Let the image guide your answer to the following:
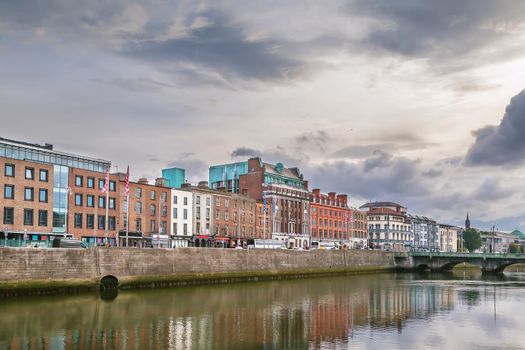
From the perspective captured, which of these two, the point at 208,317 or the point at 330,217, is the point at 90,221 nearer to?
the point at 208,317

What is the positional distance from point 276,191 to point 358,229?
41.4 meters

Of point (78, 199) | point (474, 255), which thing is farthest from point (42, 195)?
point (474, 255)

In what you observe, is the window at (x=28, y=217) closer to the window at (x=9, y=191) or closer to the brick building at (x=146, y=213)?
the window at (x=9, y=191)

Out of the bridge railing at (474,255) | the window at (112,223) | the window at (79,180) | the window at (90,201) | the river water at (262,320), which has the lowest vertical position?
the river water at (262,320)

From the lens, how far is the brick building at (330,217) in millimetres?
134500

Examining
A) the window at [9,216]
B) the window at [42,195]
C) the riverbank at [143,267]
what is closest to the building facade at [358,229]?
the riverbank at [143,267]

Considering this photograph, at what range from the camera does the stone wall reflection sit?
36.4 meters

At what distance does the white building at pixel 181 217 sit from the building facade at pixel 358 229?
5901 centimetres

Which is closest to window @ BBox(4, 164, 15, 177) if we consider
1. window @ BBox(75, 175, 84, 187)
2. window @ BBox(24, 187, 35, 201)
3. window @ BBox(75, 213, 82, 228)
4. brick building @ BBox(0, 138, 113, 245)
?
brick building @ BBox(0, 138, 113, 245)

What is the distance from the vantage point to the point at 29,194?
7512cm

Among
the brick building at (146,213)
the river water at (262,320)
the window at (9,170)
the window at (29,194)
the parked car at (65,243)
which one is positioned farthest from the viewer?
the brick building at (146,213)

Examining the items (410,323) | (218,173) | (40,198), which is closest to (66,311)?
(410,323)

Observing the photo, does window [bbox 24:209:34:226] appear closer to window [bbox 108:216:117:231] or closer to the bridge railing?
window [bbox 108:216:117:231]

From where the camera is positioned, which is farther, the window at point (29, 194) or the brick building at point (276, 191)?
the brick building at point (276, 191)
